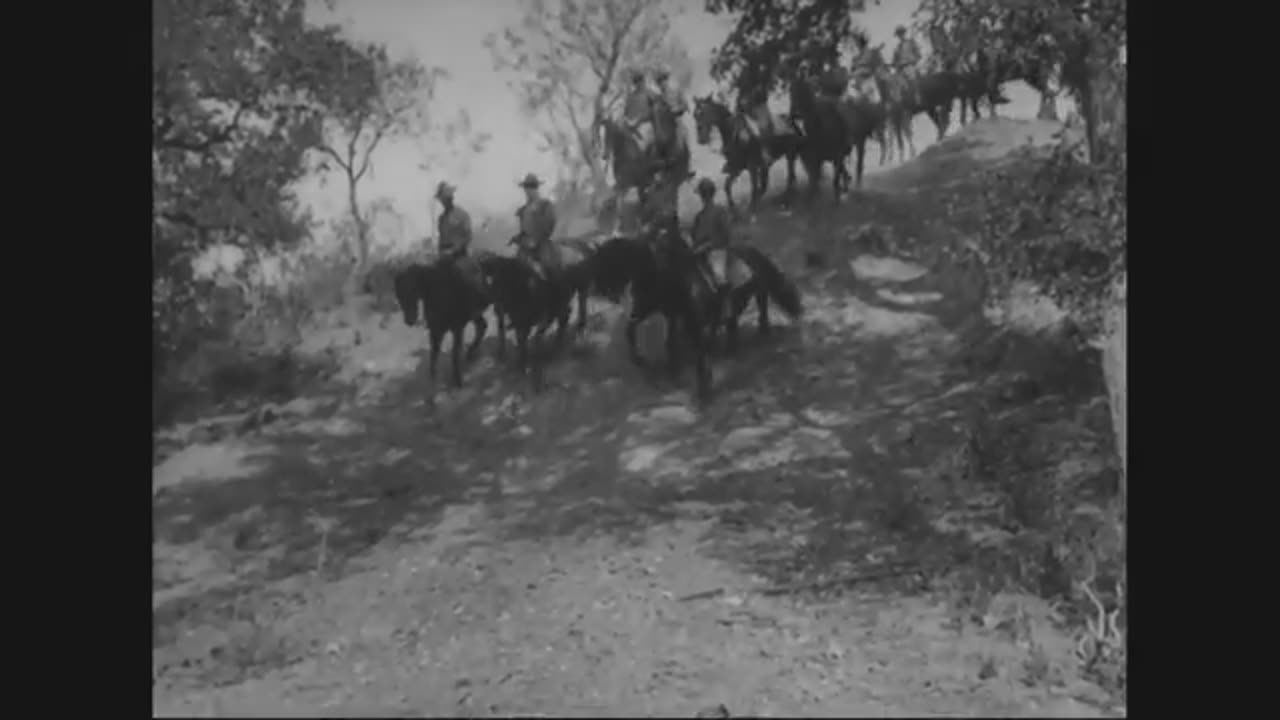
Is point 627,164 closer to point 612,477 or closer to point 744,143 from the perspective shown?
point 744,143

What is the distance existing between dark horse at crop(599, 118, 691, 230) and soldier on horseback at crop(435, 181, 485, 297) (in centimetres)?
90

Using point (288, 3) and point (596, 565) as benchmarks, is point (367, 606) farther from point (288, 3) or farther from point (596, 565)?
point (288, 3)

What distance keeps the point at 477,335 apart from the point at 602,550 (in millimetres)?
1477

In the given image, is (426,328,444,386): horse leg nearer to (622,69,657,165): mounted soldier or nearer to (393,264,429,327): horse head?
(393,264,429,327): horse head

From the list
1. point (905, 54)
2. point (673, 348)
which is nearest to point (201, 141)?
point (673, 348)

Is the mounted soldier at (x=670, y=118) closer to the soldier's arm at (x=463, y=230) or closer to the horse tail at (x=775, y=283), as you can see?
the horse tail at (x=775, y=283)

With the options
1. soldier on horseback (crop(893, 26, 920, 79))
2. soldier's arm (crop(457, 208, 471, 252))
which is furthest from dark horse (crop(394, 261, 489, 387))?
soldier on horseback (crop(893, 26, 920, 79))

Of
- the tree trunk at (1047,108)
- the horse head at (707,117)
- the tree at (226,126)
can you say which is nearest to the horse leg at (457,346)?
the tree at (226,126)

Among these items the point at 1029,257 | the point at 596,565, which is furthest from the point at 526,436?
the point at 1029,257

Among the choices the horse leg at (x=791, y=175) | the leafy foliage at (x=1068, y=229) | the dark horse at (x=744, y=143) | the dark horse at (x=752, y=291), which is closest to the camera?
the leafy foliage at (x=1068, y=229)

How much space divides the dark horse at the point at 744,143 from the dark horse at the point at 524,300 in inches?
51.7

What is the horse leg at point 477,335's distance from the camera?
5.91 meters

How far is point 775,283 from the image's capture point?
20.6ft
